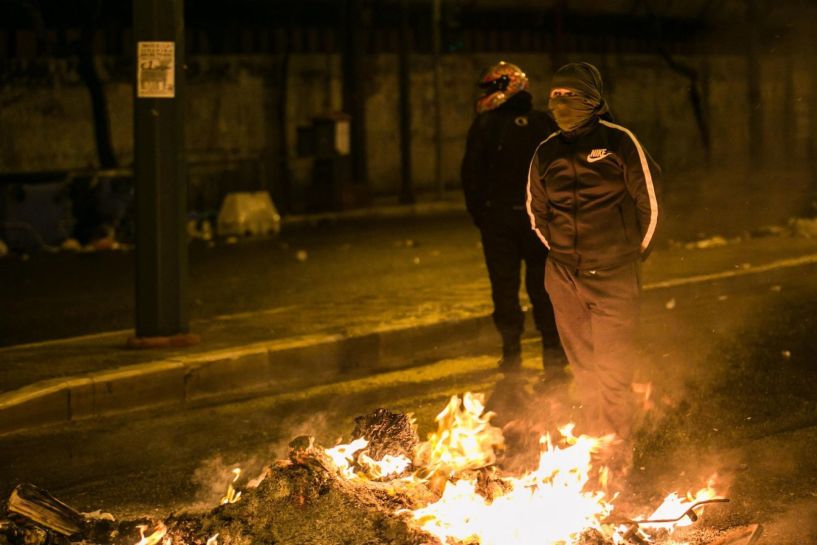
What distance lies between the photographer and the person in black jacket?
7414 mm

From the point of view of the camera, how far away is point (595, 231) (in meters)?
5.73

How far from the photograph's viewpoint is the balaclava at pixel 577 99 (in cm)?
557

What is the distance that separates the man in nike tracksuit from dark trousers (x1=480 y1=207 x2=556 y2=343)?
143cm

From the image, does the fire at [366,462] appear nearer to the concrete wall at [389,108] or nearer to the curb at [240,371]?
the curb at [240,371]

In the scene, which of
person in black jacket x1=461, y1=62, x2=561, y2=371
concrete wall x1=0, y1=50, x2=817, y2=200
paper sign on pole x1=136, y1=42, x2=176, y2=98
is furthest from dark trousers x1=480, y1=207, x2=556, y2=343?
concrete wall x1=0, y1=50, x2=817, y2=200

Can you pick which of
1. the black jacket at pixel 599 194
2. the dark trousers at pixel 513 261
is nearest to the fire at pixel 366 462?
the black jacket at pixel 599 194

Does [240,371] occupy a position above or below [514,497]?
below

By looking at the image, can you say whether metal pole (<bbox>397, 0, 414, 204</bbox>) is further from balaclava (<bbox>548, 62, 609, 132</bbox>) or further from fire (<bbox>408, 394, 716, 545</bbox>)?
fire (<bbox>408, 394, 716, 545</bbox>)

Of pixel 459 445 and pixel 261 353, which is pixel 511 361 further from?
pixel 459 445

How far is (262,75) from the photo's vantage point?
A: 853 inches

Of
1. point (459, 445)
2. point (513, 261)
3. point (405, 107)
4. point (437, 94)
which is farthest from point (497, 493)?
point (405, 107)

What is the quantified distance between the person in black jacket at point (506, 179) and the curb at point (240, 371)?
1.56 metres

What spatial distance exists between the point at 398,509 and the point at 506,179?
3.31 meters

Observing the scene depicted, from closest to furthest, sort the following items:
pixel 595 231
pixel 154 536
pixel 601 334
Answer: pixel 154 536 < pixel 595 231 < pixel 601 334
